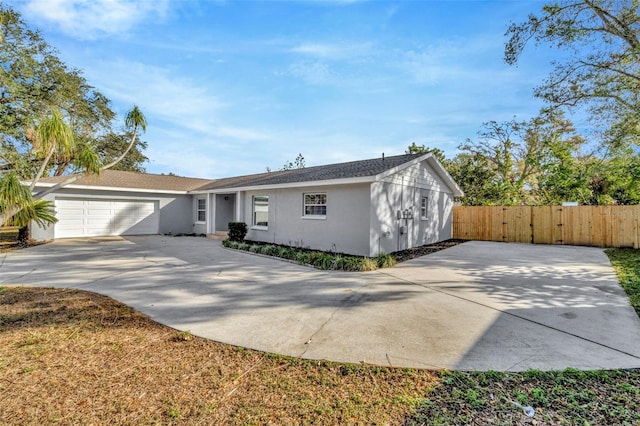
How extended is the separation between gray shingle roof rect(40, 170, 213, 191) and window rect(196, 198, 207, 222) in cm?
108

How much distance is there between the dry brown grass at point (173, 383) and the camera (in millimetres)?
2447

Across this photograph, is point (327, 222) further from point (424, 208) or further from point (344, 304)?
point (344, 304)

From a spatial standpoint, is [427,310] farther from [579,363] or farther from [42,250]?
[42,250]

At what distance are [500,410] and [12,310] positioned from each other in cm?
690

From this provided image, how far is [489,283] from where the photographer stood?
22.9 ft

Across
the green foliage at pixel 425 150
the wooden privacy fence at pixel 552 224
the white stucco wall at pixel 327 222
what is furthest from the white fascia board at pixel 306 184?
the green foliage at pixel 425 150

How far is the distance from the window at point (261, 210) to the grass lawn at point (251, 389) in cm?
1013

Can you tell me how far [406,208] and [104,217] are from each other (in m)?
15.8

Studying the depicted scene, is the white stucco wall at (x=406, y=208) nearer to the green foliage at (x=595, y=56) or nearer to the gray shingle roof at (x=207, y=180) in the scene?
the gray shingle roof at (x=207, y=180)

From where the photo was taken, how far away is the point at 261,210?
1422cm

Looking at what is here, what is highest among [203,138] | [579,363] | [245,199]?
[203,138]

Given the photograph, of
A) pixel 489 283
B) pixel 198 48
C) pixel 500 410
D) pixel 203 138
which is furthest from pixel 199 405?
pixel 203 138

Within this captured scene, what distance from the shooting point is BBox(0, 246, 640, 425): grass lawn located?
8.04ft

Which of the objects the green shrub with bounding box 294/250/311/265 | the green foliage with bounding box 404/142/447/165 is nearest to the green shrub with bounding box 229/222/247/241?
the green shrub with bounding box 294/250/311/265
